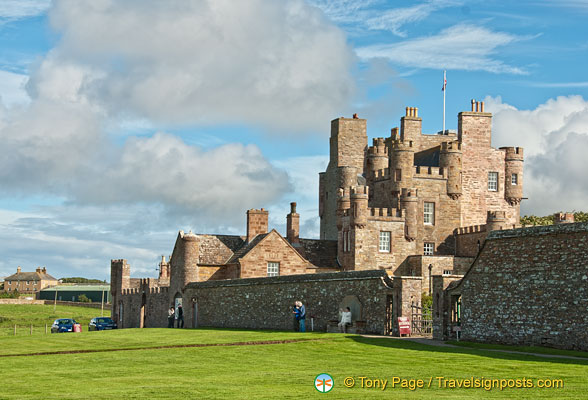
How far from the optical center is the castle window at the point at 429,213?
69250mm

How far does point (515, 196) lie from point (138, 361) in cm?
5119

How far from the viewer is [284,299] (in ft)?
142

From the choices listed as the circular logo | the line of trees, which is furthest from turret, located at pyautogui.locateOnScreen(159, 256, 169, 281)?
the circular logo

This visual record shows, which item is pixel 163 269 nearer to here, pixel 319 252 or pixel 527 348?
pixel 319 252

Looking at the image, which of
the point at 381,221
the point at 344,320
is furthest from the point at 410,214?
the point at 344,320

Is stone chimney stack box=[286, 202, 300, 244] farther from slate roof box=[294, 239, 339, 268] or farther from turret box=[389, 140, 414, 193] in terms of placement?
turret box=[389, 140, 414, 193]

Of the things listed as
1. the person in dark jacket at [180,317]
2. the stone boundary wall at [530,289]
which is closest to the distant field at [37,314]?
the person in dark jacket at [180,317]

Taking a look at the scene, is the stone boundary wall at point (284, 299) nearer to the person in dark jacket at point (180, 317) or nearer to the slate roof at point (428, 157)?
the person in dark jacket at point (180, 317)

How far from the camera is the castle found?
2338 inches

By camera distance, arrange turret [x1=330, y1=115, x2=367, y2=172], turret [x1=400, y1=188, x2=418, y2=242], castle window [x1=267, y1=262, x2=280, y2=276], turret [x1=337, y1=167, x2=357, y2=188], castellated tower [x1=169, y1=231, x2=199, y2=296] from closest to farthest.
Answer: castellated tower [x1=169, y1=231, x2=199, y2=296] → castle window [x1=267, y1=262, x2=280, y2=276] → turret [x1=400, y1=188, x2=418, y2=242] → turret [x1=337, y1=167, x2=357, y2=188] → turret [x1=330, y1=115, x2=367, y2=172]

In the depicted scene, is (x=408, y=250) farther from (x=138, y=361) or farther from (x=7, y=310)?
(x=7, y=310)

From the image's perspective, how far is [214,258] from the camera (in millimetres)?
59969

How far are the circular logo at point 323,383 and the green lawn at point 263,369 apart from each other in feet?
0.60

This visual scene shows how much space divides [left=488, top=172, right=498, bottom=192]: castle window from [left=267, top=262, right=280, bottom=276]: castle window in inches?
890
